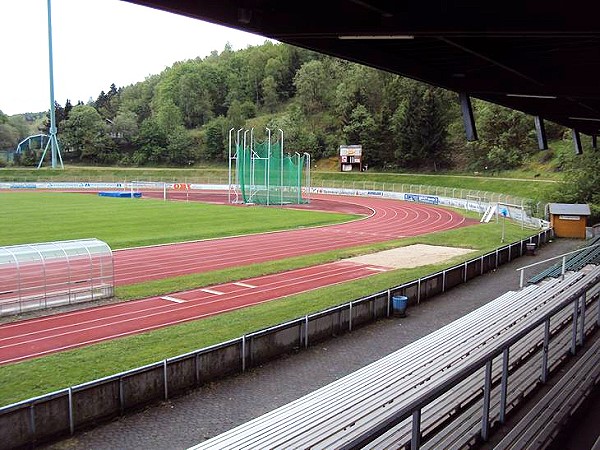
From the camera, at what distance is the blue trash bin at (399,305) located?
18141 millimetres

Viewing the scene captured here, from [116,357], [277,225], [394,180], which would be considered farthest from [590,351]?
[394,180]

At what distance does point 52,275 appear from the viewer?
1867 centimetres

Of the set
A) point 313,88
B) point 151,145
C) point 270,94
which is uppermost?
point 270,94

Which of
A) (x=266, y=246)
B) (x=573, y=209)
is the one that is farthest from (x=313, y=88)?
(x=266, y=246)

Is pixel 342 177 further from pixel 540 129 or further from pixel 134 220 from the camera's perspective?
pixel 540 129

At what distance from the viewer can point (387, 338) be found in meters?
16.3

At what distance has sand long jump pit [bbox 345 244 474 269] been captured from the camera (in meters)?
28.1

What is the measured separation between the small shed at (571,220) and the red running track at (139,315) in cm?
1874

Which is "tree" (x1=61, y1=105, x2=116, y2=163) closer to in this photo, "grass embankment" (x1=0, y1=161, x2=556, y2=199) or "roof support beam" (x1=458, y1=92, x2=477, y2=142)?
"grass embankment" (x1=0, y1=161, x2=556, y2=199)

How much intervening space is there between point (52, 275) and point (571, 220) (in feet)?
101

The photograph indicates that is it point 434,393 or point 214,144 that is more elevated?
point 214,144

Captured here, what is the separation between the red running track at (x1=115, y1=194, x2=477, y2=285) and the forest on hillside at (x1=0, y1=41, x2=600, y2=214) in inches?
513

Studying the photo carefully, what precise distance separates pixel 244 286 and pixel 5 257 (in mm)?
8417

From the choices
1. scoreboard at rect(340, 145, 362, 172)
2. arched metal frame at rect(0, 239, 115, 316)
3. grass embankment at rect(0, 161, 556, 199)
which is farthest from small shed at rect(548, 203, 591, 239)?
Result: scoreboard at rect(340, 145, 362, 172)
